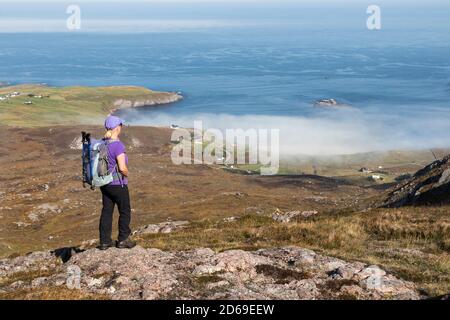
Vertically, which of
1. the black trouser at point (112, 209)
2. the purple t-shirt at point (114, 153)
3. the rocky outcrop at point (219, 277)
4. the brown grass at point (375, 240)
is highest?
the purple t-shirt at point (114, 153)

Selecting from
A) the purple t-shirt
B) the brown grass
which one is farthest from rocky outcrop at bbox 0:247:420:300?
the purple t-shirt

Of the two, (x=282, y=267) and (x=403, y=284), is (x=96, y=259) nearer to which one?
(x=282, y=267)

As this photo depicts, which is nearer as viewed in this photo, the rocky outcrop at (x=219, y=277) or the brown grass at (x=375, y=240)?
the rocky outcrop at (x=219, y=277)

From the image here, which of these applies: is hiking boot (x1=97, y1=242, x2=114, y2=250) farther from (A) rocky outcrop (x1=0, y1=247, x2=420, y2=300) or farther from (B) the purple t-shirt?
(B) the purple t-shirt

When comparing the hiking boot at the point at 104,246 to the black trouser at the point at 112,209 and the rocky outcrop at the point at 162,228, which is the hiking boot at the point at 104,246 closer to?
the black trouser at the point at 112,209

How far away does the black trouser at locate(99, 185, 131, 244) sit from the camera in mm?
15492

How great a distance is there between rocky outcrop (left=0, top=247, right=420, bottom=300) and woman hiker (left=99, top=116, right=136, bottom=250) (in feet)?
1.92

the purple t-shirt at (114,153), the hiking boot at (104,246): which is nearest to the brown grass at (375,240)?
the hiking boot at (104,246)

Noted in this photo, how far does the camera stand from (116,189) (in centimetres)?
1545

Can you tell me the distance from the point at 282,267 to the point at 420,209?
14.0 metres

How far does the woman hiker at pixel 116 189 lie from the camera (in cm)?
1518

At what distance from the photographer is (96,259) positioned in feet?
49.4

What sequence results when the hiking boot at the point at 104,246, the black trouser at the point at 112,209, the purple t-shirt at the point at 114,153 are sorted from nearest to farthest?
1. the purple t-shirt at the point at 114,153
2. the black trouser at the point at 112,209
3. the hiking boot at the point at 104,246
